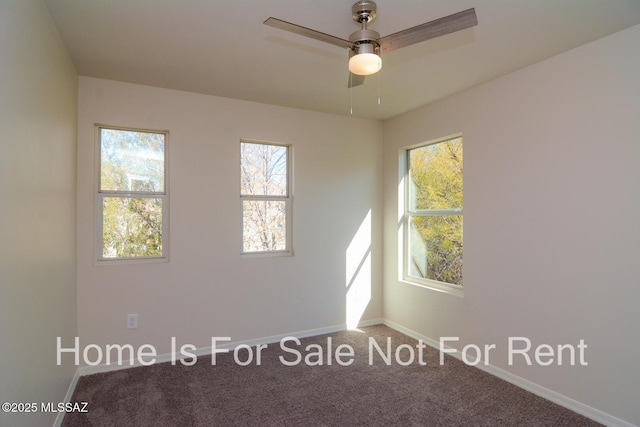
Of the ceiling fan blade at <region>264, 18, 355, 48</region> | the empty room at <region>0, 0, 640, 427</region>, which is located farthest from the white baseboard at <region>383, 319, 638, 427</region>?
the ceiling fan blade at <region>264, 18, 355, 48</region>

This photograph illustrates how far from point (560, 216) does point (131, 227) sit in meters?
3.49

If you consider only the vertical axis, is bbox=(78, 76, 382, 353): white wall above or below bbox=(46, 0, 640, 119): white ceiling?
below

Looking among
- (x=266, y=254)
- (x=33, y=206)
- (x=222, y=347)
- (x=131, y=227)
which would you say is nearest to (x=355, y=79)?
(x=33, y=206)

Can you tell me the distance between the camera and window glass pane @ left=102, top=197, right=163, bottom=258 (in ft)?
10.1

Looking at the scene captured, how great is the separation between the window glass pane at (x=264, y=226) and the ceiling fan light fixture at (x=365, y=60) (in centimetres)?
216

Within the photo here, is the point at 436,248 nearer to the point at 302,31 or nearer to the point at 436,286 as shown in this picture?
the point at 436,286

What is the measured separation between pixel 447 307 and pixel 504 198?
3.92ft

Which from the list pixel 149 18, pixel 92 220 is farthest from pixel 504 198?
pixel 92 220

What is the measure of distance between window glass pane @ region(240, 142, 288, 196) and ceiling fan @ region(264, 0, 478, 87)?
1993 millimetres

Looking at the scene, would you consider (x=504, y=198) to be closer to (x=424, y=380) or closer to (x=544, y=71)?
(x=544, y=71)

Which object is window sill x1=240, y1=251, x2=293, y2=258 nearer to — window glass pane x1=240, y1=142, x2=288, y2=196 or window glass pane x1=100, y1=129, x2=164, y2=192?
window glass pane x1=240, y1=142, x2=288, y2=196

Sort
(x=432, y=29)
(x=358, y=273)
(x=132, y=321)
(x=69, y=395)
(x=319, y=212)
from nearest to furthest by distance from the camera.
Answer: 1. (x=432, y=29)
2. (x=69, y=395)
3. (x=132, y=321)
4. (x=319, y=212)
5. (x=358, y=273)

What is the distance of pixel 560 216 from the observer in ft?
8.24

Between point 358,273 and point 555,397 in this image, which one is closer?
point 555,397
